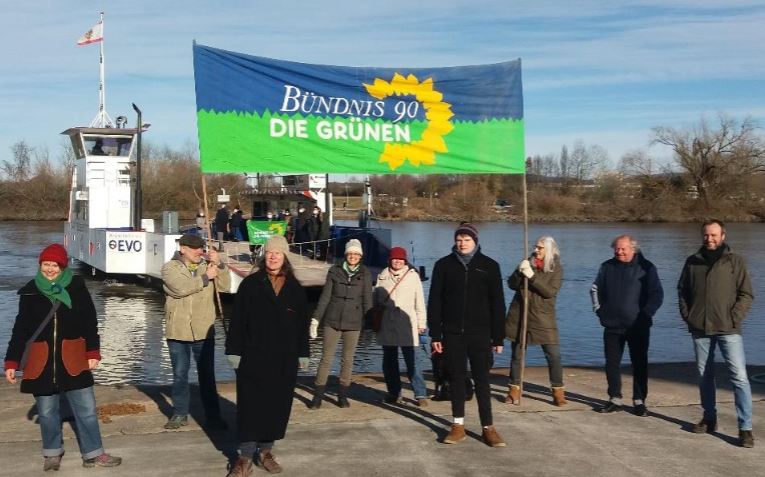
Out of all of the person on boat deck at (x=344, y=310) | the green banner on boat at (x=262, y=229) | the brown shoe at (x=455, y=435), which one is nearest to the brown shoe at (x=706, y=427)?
the brown shoe at (x=455, y=435)

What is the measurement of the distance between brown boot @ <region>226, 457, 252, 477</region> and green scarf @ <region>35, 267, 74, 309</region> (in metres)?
1.63

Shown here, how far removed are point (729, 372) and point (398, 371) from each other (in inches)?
120

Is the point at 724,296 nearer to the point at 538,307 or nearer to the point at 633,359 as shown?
the point at 633,359

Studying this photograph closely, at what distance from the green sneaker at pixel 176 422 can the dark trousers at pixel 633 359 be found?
3846mm

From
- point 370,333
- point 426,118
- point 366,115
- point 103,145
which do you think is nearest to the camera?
point 366,115

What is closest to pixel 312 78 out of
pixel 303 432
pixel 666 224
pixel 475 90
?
pixel 475 90

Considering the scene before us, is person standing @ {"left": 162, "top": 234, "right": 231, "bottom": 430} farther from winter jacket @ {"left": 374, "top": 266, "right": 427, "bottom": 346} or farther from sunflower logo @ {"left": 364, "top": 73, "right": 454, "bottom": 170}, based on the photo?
sunflower logo @ {"left": 364, "top": 73, "right": 454, "bottom": 170}

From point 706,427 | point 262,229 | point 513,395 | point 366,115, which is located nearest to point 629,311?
point 706,427

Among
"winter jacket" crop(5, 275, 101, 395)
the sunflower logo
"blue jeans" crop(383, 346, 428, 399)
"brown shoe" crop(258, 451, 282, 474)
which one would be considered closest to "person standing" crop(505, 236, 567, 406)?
"blue jeans" crop(383, 346, 428, 399)

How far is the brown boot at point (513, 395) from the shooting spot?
8664 millimetres

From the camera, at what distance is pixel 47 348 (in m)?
6.38

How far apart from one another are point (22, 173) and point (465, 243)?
103 m

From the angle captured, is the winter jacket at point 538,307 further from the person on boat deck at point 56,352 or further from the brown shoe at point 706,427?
the person on boat deck at point 56,352

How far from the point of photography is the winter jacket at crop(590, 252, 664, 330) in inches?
327
